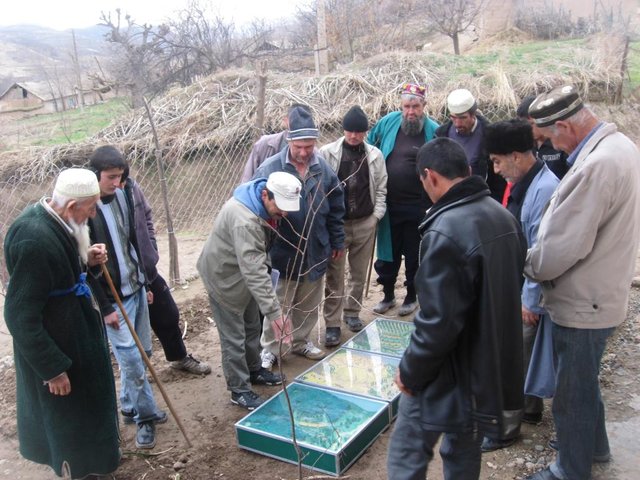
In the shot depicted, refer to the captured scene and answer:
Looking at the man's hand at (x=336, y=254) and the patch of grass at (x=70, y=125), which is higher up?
the patch of grass at (x=70, y=125)

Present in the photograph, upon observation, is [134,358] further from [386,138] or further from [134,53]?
[134,53]

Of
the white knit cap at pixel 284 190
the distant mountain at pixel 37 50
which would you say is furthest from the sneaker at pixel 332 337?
the distant mountain at pixel 37 50

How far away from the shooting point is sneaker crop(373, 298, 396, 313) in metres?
5.19

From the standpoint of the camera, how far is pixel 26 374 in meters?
2.78

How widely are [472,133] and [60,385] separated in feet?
10.7

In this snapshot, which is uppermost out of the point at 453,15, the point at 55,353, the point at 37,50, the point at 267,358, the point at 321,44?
the point at 37,50

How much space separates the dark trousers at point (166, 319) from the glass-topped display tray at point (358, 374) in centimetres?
96

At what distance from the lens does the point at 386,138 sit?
477 cm

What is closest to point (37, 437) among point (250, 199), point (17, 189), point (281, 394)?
point (281, 394)

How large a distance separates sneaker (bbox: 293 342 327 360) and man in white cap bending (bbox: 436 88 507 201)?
1771mm

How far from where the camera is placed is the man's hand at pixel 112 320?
3.20m

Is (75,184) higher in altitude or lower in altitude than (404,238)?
higher

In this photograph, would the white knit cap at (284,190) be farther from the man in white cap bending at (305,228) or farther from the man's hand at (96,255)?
the man's hand at (96,255)

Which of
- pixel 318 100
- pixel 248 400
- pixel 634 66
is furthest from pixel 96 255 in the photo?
pixel 634 66
